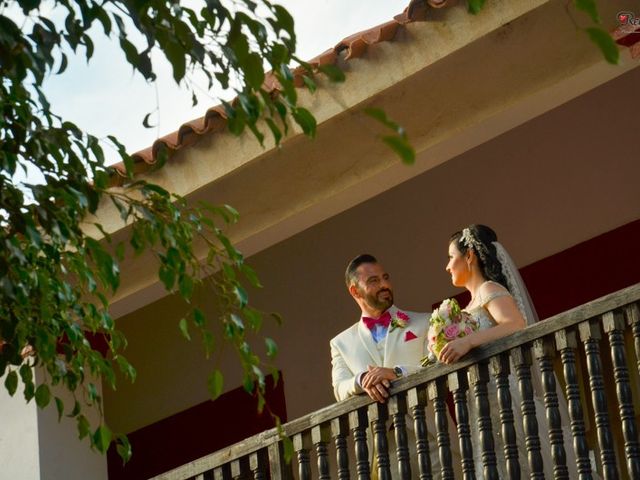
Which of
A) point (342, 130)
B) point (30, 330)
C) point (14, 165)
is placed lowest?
point (30, 330)

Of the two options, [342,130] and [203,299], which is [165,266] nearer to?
[342,130]

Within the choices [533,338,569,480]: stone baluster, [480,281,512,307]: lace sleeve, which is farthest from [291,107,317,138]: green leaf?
[480,281,512,307]: lace sleeve

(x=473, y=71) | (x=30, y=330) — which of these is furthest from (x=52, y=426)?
(x=30, y=330)

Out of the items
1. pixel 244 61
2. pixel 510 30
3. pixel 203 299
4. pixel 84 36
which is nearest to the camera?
pixel 244 61

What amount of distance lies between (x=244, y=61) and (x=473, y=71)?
142 inches

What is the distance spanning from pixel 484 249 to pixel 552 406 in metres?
0.99

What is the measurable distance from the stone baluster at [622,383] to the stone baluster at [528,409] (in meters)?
0.38

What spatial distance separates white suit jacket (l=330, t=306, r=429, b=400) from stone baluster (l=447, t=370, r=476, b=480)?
2.32 feet

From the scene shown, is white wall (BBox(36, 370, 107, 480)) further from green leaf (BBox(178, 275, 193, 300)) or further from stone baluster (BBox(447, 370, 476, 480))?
green leaf (BBox(178, 275, 193, 300))

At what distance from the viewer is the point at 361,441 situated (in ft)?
25.3

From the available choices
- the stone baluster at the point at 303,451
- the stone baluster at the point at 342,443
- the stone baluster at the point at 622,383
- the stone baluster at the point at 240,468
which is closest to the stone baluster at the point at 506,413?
the stone baluster at the point at 622,383

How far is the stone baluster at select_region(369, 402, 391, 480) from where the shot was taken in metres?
7.57

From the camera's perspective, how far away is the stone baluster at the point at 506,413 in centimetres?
707

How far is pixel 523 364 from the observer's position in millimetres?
7105
